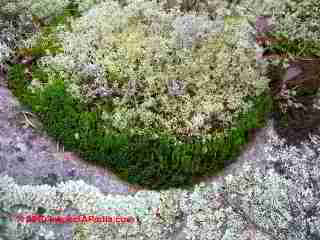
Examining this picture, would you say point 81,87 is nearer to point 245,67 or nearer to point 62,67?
point 62,67

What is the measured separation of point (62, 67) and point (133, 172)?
4.90ft

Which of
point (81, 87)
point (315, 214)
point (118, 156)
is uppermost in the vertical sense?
point (81, 87)

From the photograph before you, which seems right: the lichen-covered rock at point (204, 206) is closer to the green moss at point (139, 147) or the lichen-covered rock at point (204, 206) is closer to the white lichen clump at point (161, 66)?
the green moss at point (139, 147)

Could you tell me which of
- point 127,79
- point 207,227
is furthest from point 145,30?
point 207,227

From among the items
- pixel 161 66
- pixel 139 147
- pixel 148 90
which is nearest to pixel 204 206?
pixel 139 147

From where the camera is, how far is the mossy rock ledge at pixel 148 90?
14.8ft

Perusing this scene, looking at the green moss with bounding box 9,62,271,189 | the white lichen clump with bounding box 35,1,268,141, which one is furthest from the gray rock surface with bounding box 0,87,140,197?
the white lichen clump with bounding box 35,1,268,141

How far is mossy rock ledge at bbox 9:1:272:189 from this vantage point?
4.52 meters

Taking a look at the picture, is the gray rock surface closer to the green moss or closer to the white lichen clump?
the green moss

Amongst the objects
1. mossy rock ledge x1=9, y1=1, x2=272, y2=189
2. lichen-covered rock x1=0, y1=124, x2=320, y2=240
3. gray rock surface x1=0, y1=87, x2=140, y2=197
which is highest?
mossy rock ledge x1=9, y1=1, x2=272, y2=189

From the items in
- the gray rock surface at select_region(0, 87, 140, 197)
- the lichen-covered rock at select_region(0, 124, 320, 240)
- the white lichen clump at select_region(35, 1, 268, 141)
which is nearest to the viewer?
the lichen-covered rock at select_region(0, 124, 320, 240)

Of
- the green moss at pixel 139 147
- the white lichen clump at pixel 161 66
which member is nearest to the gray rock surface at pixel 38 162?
the green moss at pixel 139 147

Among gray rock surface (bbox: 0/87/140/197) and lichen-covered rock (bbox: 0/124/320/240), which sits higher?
gray rock surface (bbox: 0/87/140/197)

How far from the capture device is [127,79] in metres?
4.96
